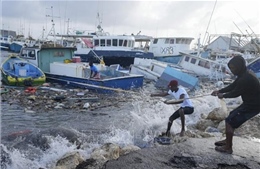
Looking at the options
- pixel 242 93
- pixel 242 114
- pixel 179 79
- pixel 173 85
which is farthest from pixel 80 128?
pixel 179 79

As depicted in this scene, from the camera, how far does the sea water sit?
5835 mm

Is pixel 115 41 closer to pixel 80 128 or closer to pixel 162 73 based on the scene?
pixel 162 73

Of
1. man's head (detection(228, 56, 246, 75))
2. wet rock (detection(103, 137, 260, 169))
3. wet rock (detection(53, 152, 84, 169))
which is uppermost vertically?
man's head (detection(228, 56, 246, 75))

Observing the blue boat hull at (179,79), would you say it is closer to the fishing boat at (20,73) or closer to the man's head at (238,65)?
the fishing boat at (20,73)

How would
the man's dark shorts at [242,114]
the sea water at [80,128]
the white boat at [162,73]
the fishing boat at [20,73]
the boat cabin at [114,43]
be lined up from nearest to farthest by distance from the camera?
the man's dark shorts at [242,114]
the sea water at [80,128]
the fishing boat at [20,73]
the white boat at [162,73]
the boat cabin at [114,43]

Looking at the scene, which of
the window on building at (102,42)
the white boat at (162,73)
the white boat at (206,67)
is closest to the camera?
the white boat at (162,73)

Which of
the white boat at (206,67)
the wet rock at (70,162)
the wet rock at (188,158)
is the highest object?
the white boat at (206,67)

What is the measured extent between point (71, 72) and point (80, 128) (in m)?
8.64

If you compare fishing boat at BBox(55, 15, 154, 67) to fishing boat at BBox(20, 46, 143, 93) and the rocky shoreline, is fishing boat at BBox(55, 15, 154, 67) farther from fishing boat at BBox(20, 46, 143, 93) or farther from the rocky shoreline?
the rocky shoreline

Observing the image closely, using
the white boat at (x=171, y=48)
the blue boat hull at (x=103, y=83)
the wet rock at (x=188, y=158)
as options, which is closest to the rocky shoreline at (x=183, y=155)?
the wet rock at (x=188, y=158)

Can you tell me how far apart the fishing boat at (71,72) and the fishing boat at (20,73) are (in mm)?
1101

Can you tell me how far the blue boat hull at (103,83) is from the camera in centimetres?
1401

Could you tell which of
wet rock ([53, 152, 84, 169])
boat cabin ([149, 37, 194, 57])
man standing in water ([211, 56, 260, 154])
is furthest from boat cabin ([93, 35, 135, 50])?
man standing in water ([211, 56, 260, 154])

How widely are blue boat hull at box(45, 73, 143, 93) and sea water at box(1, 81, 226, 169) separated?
2079 millimetres
